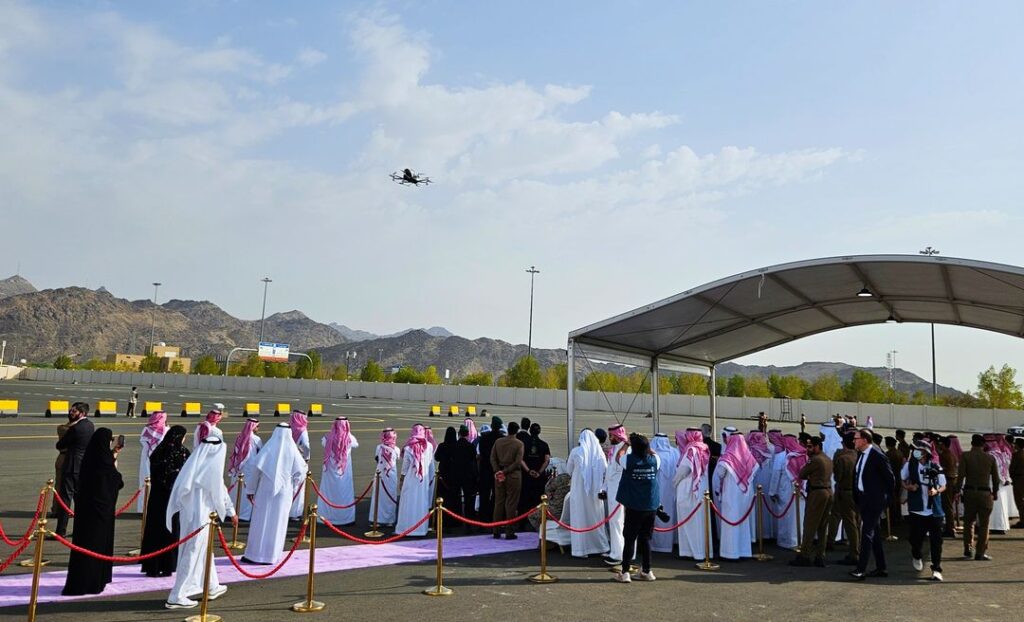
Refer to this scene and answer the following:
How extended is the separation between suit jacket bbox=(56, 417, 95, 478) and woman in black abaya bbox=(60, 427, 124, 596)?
3139 mm

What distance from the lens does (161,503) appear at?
7.40m

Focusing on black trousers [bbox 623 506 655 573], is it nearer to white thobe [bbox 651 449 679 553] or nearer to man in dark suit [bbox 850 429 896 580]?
white thobe [bbox 651 449 679 553]

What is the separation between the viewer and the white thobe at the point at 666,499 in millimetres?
9789

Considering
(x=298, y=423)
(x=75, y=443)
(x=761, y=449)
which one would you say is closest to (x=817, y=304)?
(x=761, y=449)

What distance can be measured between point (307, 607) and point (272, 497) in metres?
1.91

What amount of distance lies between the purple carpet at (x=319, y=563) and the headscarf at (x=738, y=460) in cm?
298

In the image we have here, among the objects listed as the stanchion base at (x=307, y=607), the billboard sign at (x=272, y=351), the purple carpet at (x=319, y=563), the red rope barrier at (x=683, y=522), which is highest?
the billboard sign at (x=272, y=351)

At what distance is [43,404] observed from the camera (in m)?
39.8

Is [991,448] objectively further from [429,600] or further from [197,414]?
[197,414]

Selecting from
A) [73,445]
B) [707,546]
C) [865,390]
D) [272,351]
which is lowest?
[707,546]

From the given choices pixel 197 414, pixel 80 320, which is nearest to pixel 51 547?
pixel 197 414

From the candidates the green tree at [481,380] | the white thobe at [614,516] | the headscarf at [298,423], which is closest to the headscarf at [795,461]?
the white thobe at [614,516]

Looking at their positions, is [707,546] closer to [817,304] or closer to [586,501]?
[586,501]

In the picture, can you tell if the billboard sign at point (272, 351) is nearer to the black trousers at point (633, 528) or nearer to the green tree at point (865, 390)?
the green tree at point (865, 390)
